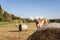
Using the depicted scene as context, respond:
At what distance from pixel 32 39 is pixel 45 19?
13.9 m

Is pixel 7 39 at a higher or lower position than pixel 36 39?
lower

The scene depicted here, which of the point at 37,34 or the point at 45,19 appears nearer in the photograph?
the point at 37,34

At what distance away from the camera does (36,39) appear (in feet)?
17.8

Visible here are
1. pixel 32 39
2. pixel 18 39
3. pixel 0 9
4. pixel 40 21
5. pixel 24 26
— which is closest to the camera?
pixel 32 39

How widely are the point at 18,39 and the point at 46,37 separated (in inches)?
317

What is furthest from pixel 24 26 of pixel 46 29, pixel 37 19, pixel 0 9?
pixel 0 9

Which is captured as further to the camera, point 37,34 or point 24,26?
point 24,26

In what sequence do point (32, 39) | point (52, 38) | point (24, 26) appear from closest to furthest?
point (52, 38) < point (32, 39) < point (24, 26)

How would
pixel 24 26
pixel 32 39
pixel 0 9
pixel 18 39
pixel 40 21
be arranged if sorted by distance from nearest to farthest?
pixel 32 39 → pixel 18 39 → pixel 40 21 → pixel 24 26 → pixel 0 9

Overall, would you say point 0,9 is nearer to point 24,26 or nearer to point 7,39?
point 24,26

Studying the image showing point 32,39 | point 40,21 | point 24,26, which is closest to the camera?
point 32,39

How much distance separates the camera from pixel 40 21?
743 inches

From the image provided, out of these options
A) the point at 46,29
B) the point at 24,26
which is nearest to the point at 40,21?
the point at 24,26

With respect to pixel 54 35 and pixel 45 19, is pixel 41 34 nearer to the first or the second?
pixel 54 35
